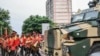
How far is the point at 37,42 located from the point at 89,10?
6188 mm

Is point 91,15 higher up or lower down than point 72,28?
higher up

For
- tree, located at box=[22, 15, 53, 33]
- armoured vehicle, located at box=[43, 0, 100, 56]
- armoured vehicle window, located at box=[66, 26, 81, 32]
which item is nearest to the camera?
armoured vehicle, located at box=[43, 0, 100, 56]

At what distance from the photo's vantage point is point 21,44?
21.5 metres

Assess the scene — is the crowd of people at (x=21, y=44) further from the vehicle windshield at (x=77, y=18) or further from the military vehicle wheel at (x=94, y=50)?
the military vehicle wheel at (x=94, y=50)

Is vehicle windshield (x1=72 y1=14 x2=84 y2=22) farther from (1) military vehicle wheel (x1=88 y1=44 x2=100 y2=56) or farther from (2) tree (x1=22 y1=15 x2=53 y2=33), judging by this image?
(2) tree (x1=22 y1=15 x2=53 y2=33)

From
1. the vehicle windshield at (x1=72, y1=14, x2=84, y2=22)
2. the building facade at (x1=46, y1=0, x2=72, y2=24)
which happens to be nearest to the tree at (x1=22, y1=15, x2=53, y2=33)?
the building facade at (x1=46, y1=0, x2=72, y2=24)

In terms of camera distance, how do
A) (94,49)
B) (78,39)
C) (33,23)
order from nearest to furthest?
1. (94,49)
2. (78,39)
3. (33,23)

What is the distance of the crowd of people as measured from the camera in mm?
20781

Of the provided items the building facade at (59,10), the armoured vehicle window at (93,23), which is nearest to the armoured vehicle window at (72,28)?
the armoured vehicle window at (93,23)

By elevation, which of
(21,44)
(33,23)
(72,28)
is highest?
(72,28)

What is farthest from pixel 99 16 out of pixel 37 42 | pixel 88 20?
pixel 37 42

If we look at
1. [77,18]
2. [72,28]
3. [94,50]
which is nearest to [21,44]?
[77,18]

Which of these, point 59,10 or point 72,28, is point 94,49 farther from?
point 59,10

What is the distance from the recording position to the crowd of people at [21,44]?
20781 millimetres
